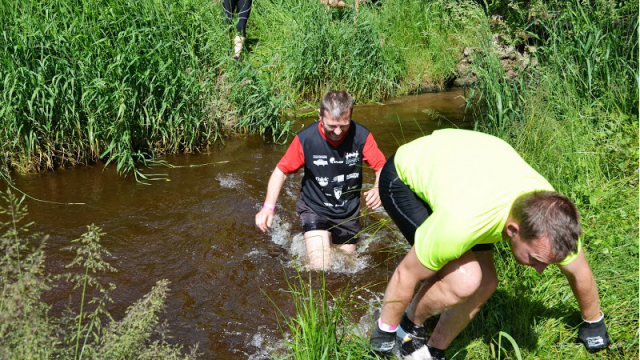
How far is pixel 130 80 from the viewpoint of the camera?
618 cm

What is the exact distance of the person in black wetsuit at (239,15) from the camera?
315 inches

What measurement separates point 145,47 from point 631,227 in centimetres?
503

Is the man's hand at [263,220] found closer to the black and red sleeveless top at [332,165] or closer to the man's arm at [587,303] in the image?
the black and red sleeveless top at [332,165]

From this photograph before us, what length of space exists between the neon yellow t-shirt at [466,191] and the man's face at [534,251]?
0.15 meters

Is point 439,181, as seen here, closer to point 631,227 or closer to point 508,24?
point 631,227

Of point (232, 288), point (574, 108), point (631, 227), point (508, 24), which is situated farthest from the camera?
point (508, 24)

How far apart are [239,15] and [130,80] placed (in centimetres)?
306

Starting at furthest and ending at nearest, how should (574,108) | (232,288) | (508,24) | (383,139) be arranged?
(383,139) < (508,24) < (574,108) < (232,288)

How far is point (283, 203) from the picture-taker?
5.96m

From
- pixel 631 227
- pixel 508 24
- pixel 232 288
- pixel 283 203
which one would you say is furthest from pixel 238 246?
pixel 508 24

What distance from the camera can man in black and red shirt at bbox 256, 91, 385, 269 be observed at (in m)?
4.13

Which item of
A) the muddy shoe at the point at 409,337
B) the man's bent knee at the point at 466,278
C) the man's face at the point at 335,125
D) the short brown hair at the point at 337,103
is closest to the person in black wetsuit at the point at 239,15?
the man's face at the point at 335,125

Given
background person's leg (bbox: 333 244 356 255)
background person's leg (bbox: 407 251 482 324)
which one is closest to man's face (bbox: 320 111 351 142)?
background person's leg (bbox: 333 244 356 255)

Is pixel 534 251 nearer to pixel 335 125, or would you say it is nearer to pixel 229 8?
pixel 335 125
